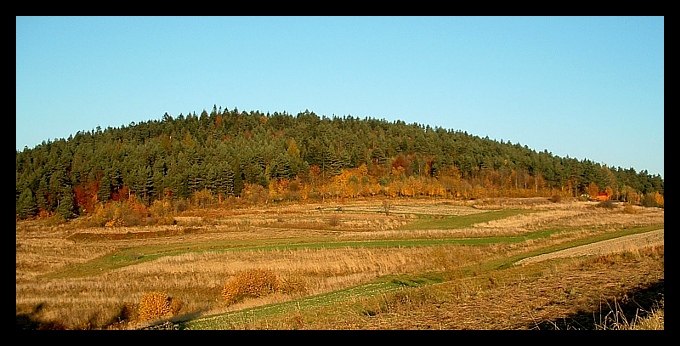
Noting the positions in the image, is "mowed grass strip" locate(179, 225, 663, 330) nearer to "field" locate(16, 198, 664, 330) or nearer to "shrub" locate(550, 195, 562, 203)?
"field" locate(16, 198, 664, 330)

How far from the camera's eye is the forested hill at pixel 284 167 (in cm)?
5591

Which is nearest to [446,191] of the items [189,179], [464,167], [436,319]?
[464,167]

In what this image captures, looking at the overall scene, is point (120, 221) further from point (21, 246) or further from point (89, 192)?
point (21, 246)

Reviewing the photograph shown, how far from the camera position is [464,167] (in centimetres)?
10100

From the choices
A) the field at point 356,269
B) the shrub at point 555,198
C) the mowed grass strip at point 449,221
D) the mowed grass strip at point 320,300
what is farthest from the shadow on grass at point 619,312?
the shrub at point 555,198

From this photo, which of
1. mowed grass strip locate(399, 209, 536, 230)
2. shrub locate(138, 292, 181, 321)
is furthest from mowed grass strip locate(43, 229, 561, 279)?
shrub locate(138, 292, 181, 321)

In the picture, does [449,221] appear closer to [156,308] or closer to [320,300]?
[156,308]

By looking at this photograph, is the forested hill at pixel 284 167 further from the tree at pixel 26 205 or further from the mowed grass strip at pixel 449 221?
the mowed grass strip at pixel 449 221

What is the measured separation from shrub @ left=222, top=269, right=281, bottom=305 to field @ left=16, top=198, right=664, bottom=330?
18 centimetres

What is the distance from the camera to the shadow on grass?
345 inches

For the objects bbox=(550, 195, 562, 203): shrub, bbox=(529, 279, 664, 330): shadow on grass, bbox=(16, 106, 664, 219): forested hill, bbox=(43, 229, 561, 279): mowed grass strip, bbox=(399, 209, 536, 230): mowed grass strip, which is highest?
bbox=(16, 106, 664, 219): forested hill

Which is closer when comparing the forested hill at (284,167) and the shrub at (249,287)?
the shrub at (249,287)

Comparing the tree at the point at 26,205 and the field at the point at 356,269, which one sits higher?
the tree at the point at 26,205

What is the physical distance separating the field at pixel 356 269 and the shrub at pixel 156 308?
4.5 inches
